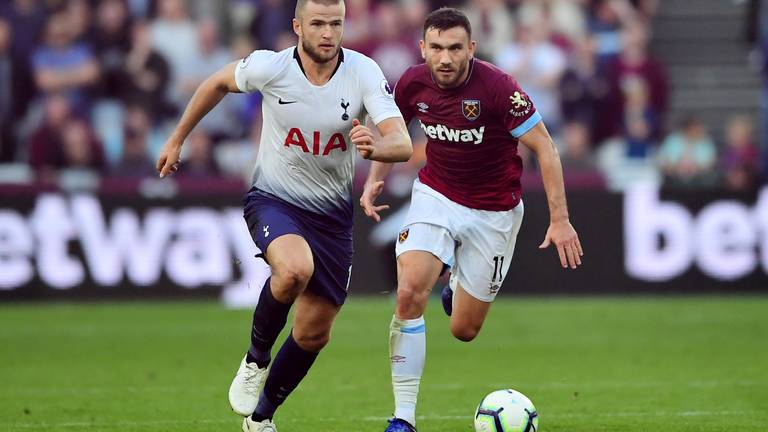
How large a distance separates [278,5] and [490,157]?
1132cm

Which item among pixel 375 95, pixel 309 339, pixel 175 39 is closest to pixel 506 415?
pixel 309 339

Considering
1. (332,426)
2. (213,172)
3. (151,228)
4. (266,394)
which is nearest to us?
(266,394)

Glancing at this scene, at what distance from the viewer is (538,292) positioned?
17.3 metres

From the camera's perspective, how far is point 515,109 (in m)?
8.87

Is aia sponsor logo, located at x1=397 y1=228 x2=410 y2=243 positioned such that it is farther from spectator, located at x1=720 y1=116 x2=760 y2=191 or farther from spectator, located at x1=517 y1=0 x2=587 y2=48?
spectator, located at x1=517 y1=0 x2=587 y2=48

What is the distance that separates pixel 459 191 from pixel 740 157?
10.0m

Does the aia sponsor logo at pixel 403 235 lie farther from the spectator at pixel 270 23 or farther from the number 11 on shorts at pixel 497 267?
the spectator at pixel 270 23

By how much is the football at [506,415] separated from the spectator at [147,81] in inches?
454

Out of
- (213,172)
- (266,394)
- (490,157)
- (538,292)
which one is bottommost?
(538,292)

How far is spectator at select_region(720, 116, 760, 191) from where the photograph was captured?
17.5 metres

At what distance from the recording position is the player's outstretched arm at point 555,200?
27.6ft

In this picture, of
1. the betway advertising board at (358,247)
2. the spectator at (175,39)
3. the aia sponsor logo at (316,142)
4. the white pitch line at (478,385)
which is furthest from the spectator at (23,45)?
the aia sponsor logo at (316,142)

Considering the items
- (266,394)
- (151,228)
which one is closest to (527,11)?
(151,228)

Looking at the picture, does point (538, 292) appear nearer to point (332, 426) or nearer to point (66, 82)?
point (66, 82)
